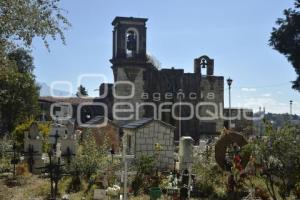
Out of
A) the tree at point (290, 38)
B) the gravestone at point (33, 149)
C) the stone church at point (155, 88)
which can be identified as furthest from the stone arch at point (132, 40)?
the gravestone at point (33, 149)

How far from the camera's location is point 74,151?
1764cm

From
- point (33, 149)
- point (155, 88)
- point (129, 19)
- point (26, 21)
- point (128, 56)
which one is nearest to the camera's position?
point (26, 21)

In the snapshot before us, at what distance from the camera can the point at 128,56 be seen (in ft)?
142

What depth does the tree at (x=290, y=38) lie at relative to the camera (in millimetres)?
27219

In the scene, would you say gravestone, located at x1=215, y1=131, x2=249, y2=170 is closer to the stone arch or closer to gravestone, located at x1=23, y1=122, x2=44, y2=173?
gravestone, located at x1=23, y1=122, x2=44, y2=173

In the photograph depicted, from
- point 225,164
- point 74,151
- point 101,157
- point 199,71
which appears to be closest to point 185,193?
point 225,164

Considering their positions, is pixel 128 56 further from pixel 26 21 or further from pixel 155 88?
pixel 26 21

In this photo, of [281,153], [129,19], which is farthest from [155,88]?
[281,153]

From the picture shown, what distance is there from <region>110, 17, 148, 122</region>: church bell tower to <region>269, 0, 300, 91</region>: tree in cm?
1713

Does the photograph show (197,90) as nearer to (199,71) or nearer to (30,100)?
(199,71)

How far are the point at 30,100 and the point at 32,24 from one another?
1341 inches

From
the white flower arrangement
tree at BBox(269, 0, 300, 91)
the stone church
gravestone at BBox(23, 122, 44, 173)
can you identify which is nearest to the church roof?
the stone church

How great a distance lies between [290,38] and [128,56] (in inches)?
746

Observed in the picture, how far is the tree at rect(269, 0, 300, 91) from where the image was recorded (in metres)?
27.2
